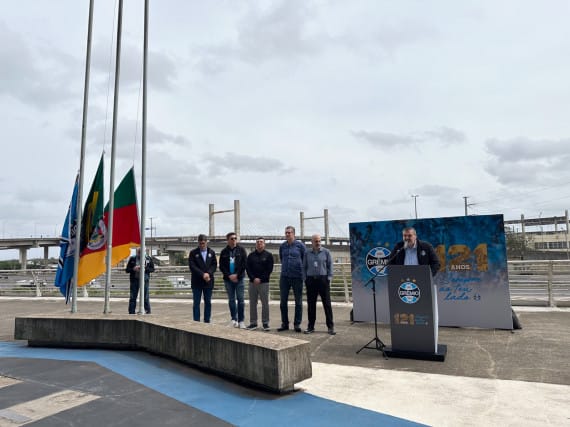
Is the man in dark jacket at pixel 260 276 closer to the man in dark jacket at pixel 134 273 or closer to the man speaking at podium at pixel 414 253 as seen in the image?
the man speaking at podium at pixel 414 253

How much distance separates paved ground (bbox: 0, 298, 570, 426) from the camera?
383 centimetres

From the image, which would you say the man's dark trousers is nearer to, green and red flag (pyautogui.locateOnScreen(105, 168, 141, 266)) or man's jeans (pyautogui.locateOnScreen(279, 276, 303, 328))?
man's jeans (pyautogui.locateOnScreen(279, 276, 303, 328))

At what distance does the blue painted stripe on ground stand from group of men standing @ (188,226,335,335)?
2.36 m

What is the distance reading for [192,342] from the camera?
5582 millimetres

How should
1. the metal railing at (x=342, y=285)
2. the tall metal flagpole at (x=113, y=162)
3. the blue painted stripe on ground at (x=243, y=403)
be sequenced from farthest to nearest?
1. the metal railing at (x=342, y=285)
2. the tall metal flagpole at (x=113, y=162)
3. the blue painted stripe on ground at (x=243, y=403)

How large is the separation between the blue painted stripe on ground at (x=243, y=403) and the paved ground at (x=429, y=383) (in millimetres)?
17

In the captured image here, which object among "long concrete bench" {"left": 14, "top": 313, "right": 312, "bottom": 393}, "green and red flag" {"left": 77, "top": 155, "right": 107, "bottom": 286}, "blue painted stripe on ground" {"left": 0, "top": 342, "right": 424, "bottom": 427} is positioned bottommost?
"blue painted stripe on ground" {"left": 0, "top": 342, "right": 424, "bottom": 427}

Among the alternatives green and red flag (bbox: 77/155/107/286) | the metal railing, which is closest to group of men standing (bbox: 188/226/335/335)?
green and red flag (bbox: 77/155/107/286)

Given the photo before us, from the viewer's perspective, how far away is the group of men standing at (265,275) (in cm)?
784

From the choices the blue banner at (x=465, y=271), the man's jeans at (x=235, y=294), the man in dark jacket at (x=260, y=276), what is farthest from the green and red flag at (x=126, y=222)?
the blue banner at (x=465, y=271)

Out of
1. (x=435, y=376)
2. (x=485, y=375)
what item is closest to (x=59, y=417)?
(x=435, y=376)

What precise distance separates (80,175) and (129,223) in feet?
4.14

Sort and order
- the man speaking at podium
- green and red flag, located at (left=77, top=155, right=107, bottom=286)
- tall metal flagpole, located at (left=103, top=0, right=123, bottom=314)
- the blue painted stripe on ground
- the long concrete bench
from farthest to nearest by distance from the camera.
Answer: green and red flag, located at (left=77, top=155, right=107, bottom=286)
tall metal flagpole, located at (left=103, top=0, right=123, bottom=314)
the man speaking at podium
the long concrete bench
the blue painted stripe on ground

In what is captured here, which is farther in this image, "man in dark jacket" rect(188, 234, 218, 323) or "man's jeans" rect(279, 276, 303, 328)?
"man in dark jacket" rect(188, 234, 218, 323)
